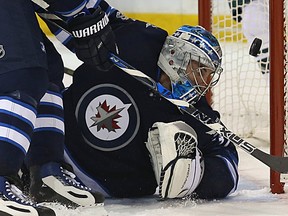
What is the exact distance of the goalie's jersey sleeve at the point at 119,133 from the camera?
1.90 m

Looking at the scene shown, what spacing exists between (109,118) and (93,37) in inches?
12.1

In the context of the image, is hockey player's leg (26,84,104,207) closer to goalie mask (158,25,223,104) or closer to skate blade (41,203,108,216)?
skate blade (41,203,108,216)

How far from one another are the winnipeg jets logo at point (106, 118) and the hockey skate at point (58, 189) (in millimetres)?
195

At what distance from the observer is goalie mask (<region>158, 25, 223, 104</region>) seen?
190 cm

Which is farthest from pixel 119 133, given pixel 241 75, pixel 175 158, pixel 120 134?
pixel 241 75

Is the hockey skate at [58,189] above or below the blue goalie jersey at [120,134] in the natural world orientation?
below

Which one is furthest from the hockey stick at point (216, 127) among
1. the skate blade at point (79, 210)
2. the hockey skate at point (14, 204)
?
the hockey skate at point (14, 204)

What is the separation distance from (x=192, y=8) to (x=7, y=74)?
3.05 meters

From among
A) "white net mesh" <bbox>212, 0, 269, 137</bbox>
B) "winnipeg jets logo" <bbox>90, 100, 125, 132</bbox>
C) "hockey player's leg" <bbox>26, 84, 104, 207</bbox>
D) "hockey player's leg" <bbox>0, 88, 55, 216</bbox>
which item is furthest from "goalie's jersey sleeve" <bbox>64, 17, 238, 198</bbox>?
"white net mesh" <bbox>212, 0, 269, 137</bbox>

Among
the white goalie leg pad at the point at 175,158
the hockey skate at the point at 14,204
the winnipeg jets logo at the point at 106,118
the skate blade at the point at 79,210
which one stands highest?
the winnipeg jets logo at the point at 106,118

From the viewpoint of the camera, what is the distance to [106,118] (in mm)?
1904

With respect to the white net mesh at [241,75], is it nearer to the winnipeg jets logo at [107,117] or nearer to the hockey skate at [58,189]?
the winnipeg jets logo at [107,117]

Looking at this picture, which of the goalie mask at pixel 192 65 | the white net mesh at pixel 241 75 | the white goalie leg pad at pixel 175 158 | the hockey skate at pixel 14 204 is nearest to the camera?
the hockey skate at pixel 14 204

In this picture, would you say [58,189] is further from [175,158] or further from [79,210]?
[175,158]
